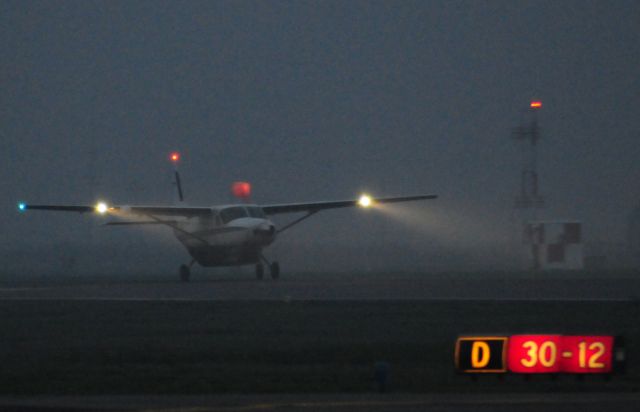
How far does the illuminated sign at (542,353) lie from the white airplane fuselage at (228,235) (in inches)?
1189

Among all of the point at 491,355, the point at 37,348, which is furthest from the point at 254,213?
the point at 491,355

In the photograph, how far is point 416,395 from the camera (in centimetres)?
1134

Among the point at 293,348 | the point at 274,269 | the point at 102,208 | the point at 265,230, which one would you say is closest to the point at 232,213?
the point at 265,230

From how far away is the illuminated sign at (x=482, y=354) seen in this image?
11641 millimetres

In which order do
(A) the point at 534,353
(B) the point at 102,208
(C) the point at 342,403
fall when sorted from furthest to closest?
(B) the point at 102,208 < (A) the point at 534,353 < (C) the point at 342,403

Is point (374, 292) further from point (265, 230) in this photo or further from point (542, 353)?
point (542, 353)

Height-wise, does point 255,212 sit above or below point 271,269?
above

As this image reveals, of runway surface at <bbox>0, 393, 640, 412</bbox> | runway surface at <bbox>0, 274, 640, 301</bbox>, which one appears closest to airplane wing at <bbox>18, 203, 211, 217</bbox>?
runway surface at <bbox>0, 274, 640, 301</bbox>

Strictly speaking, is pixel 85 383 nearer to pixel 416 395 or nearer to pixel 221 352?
pixel 221 352

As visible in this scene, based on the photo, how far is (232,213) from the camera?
43031 millimetres

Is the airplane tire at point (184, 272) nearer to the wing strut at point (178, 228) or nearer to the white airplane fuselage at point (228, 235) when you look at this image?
the white airplane fuselage at point (228, 235)

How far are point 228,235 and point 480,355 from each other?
31.2m

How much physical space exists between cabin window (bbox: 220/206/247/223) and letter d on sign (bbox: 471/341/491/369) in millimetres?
31538

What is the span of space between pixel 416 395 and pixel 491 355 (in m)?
1.11
